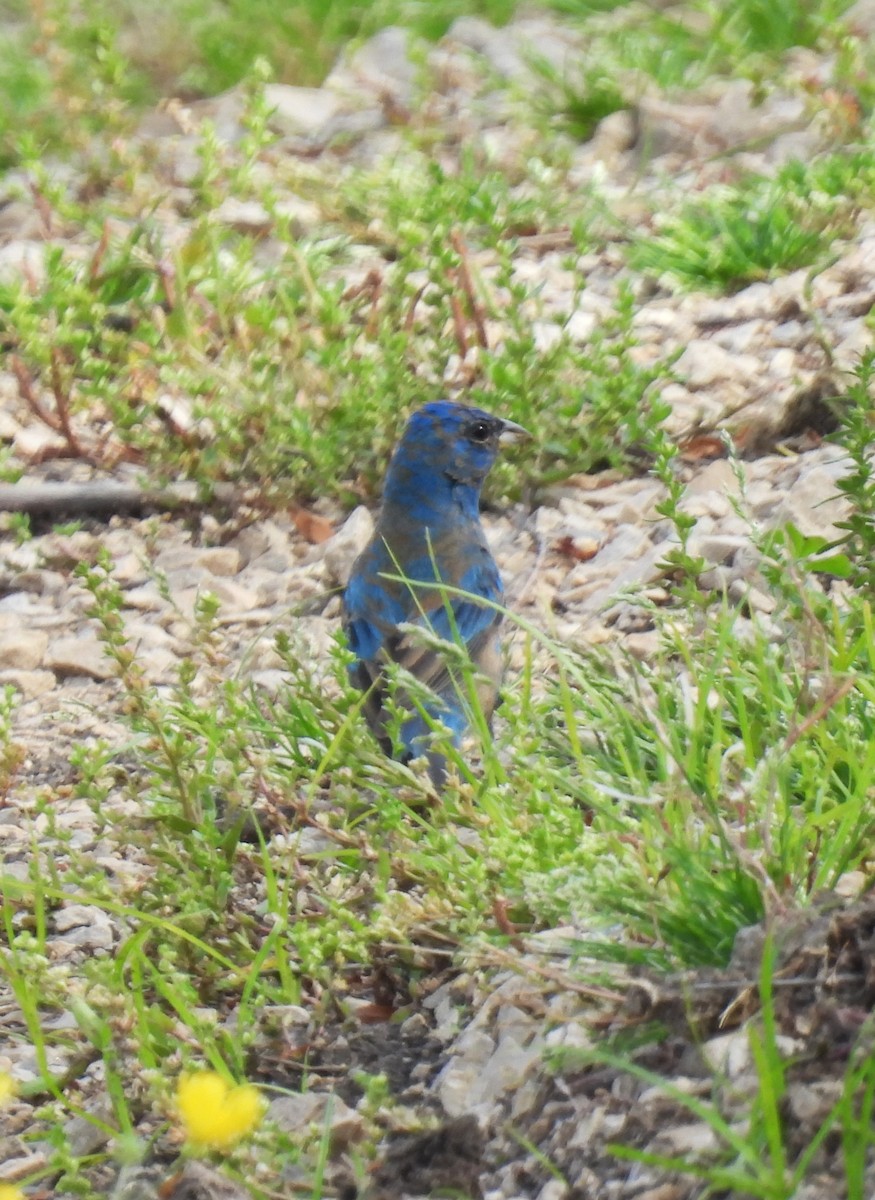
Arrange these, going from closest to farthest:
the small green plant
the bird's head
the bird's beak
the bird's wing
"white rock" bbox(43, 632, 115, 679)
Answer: the bird's wing < "white rock" bbox(43, 632, 115, 679) < the bird's head < the bird's beak < the small green plant

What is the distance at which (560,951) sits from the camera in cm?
296

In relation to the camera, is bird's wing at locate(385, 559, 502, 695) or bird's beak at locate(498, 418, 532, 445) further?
bird's beak at locate(498, 418, 532, 445)

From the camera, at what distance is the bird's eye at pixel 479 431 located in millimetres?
4980

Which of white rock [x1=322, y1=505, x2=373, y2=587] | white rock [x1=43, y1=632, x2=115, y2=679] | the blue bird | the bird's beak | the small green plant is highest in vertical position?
Result: the small green plant

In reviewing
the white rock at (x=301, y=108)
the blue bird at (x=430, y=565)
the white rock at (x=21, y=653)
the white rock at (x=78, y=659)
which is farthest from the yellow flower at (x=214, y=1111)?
the white rock at (x=301, y=108)

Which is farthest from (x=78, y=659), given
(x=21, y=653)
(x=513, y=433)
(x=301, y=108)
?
(x=301, y=108)

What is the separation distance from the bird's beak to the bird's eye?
5cm

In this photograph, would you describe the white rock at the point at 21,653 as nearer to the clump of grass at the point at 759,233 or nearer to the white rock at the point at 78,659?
the white rock at the point at 78,659

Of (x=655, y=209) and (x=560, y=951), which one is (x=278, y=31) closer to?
(x=655, y=209)

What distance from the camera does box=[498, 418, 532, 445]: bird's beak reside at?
16.5 feet

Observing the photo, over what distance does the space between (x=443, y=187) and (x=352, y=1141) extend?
11.3 feet

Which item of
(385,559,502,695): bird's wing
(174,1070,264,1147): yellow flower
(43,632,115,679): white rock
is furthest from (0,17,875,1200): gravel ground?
(174,1070,264,1147): yellow flower

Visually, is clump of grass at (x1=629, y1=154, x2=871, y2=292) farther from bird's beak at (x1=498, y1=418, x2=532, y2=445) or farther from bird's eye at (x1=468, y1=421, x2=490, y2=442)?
bird's eye at (x1=468, y1=421, x2=490, y2=442)

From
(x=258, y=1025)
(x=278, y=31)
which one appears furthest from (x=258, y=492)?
(x=278, y=31)
